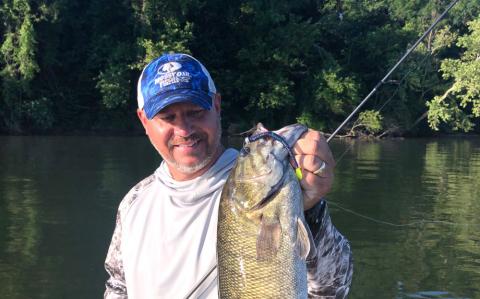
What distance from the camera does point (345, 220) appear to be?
11000 millimetres

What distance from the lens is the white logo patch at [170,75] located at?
2.42 m

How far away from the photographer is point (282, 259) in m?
1.79

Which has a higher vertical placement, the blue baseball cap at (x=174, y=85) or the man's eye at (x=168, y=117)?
the blue baseball cap at (x=174, y=85)

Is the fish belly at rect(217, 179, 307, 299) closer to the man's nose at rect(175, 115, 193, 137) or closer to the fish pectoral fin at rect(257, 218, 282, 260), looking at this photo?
the fish pectoral fin at rect(257, 218, 282, 260)

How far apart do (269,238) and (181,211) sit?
2.17 ft

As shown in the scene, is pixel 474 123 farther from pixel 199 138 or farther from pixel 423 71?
pixel 199 138

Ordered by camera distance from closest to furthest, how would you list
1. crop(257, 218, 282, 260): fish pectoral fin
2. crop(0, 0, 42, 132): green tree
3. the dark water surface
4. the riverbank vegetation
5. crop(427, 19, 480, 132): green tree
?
crop(257, 218, 282, 260): fish pectoral fin, the dark water surface, crop(0, 0, 42, 132): green tree, the riverbank vegetation, crop(427, 19, 480, 132): green tree

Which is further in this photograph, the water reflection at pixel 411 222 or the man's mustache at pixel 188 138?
the water reflection at pixel 411 222

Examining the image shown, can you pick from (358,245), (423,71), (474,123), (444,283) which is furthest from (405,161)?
(474,123)

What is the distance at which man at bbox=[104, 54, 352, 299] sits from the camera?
2.26 metres

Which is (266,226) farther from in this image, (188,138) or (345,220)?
(345,220)

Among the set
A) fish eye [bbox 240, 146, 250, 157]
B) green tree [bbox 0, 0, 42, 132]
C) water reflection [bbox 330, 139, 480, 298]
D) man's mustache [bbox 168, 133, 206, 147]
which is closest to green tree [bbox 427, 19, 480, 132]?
water reflection [bbox 330, 139, 480, 298]

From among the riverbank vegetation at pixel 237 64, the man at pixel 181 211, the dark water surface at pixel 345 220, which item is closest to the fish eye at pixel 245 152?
the man at pixel 181 211

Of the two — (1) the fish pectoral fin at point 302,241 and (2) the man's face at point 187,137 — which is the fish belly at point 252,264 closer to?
(1) the fish pectoral fin at point 302,241
